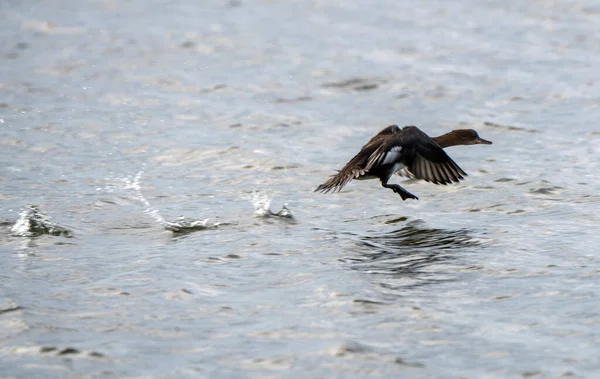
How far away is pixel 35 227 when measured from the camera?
27.2 feet

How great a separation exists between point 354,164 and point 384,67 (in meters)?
7.05

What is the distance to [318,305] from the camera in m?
6.46

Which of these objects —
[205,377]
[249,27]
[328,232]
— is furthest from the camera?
[249,27]

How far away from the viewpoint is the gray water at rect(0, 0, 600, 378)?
582 centimetres

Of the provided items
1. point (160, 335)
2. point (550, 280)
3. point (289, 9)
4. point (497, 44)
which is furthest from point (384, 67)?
point (160, 335)

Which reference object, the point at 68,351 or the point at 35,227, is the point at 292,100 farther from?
the point at 68,351

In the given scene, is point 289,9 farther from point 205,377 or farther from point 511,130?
point 205,377

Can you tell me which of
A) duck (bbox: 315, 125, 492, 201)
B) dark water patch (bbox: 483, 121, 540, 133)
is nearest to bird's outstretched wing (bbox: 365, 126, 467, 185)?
duck (bbox: 315, 125, 492, 201)

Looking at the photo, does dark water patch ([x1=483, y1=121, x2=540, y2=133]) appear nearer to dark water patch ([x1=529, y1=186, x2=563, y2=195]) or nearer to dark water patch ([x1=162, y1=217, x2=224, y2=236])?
dark water patch ([x1=529, y1=186, x2=563, y2=195])

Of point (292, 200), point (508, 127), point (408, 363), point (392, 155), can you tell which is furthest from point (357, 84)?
point (408, 363)

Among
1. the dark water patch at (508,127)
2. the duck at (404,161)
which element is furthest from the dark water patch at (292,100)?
the duck at (404,161)

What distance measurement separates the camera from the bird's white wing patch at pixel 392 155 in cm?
844

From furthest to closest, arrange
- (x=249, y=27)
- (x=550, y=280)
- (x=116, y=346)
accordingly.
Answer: (x=249, y=27) → (x=550, y=280) → (x=116, y=346)

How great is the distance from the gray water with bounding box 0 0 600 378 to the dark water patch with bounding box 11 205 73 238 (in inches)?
0.9
